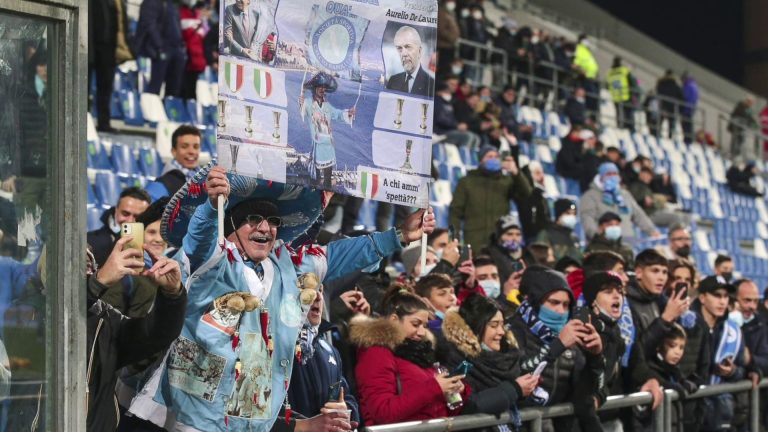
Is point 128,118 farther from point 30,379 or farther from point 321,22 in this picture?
point 30,379

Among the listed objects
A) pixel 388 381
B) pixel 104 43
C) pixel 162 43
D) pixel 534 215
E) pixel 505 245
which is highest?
pixel 162 43

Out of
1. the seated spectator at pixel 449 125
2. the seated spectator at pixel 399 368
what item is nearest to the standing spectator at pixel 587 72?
the seated spectator at pixel 449 125

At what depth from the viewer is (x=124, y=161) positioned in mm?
11977

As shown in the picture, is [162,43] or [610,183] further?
[610,183]

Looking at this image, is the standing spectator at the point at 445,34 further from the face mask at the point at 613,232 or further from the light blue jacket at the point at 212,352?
the light blue jacket at the point at 212,352

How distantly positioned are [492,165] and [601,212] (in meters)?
1.95

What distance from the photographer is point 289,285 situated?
5246 millimetres

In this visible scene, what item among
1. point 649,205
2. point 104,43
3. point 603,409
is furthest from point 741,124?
point 603,409

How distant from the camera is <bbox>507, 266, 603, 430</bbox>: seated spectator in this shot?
7.17 metres

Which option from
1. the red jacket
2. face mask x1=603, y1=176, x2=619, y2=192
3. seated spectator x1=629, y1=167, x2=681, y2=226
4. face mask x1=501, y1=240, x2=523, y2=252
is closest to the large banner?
face mask x1=501, y1=240, x2=523, y2=252

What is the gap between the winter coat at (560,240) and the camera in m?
12.2

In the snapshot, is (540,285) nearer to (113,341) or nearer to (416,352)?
(416,352)

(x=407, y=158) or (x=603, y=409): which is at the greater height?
(x=407, y=158)

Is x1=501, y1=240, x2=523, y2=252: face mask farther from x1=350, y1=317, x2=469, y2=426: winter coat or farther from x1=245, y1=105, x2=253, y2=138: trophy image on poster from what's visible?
x1=245, y1=105, x2=253, y2=138: trophy image on poster
